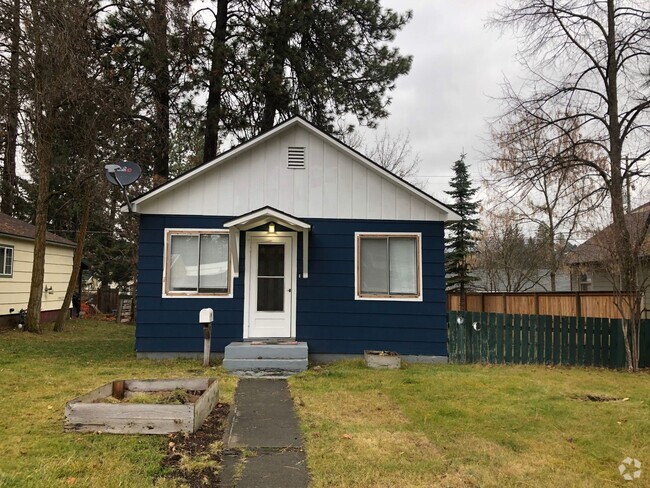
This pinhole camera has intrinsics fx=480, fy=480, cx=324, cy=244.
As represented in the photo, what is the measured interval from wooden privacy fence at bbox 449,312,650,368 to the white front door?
3401 millimetres

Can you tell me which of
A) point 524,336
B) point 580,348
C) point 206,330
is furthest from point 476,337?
point 206,330

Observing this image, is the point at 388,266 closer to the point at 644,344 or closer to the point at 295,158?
the point at 295,158

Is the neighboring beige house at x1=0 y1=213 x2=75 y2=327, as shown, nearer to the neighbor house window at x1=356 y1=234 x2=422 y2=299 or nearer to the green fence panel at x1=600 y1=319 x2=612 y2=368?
the neighbor house window at x1=356 y1=234 x2=422 y2=299

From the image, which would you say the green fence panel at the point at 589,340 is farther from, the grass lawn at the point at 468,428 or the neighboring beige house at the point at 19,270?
the neighboring beige house at the point at 19,270

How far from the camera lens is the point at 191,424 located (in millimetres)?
4586

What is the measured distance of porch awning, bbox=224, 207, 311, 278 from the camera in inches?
349

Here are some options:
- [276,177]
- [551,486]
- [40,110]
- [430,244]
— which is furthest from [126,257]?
[551,486]

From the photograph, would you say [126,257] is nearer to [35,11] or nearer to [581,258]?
[35,11]

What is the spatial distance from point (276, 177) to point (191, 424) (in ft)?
19.7

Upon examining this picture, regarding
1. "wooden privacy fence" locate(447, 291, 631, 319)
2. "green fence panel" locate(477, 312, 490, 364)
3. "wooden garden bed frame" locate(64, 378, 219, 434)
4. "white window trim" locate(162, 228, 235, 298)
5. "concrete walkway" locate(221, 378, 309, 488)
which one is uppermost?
"white window trim" locate(162, 228, 235, 298)

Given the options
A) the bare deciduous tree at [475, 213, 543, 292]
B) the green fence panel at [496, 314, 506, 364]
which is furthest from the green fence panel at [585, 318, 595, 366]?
the bare deciduous tree at [475, 213, 543, 292]

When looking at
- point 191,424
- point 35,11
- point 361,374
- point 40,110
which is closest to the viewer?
point 191,424

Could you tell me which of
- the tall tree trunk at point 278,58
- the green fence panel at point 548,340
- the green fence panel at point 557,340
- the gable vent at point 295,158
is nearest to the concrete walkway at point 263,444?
the gable vent at point 295,158

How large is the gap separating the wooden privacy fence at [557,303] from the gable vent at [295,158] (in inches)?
282
